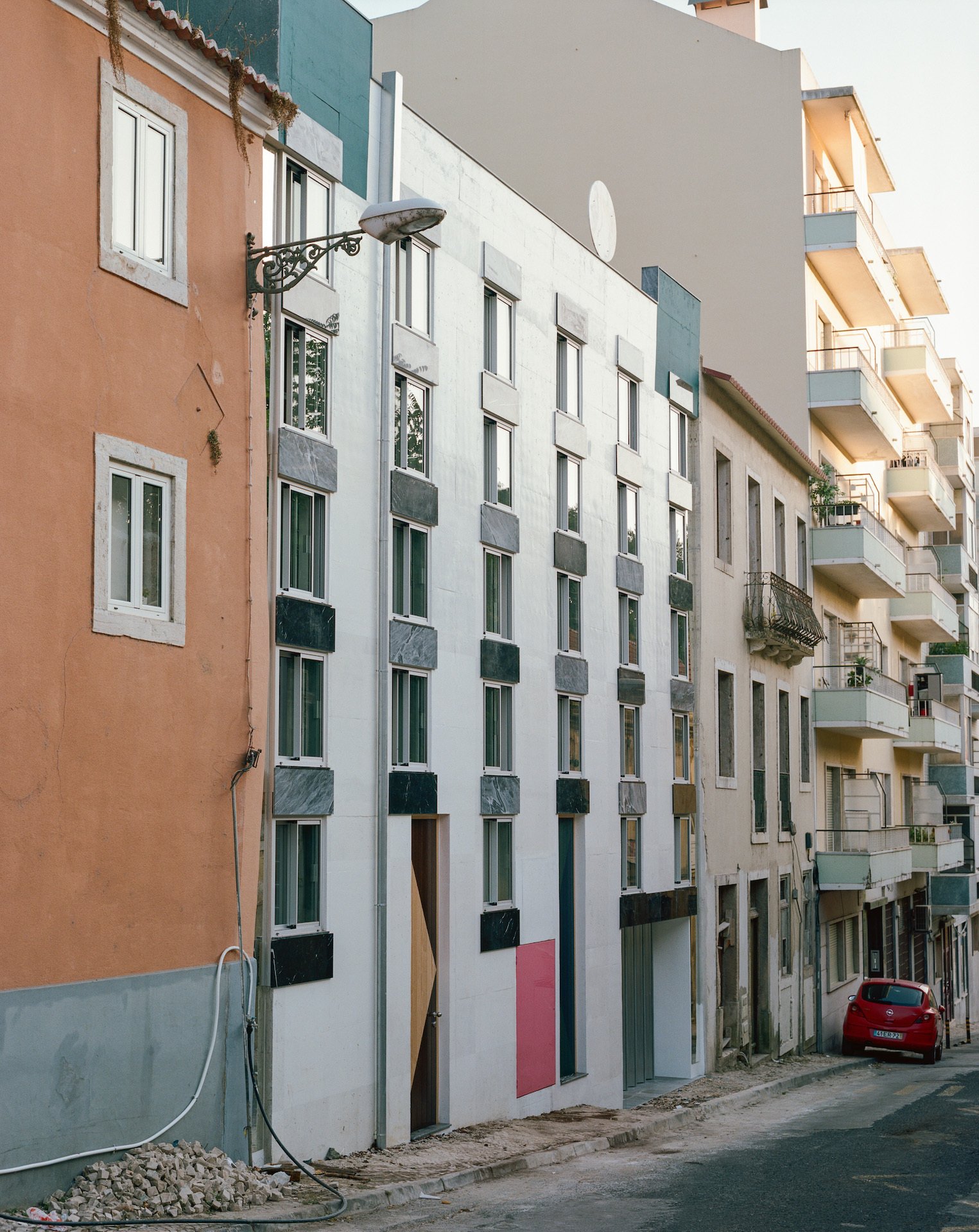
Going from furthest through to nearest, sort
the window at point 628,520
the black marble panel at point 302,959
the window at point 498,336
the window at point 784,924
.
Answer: the window at point 784,924, the window at point 628,520, the window at point 498,336, the black marble panel at point 302,959

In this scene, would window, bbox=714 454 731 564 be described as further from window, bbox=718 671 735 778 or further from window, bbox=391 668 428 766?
window, bbox=391 668 428 766

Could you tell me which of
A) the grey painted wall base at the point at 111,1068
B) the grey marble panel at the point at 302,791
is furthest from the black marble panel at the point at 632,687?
the grey painted wall base at the point at 111,1068

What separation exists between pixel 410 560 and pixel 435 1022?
5.06m

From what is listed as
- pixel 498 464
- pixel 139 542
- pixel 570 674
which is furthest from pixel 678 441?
pixel 139 542

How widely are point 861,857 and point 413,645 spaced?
1915 cm

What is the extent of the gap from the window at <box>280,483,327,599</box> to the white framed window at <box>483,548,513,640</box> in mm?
4023

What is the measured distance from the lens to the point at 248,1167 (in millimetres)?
12188

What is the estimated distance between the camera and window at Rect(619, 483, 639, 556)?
75.4 ft

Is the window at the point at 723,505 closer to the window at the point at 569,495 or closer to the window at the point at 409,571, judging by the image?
the window at the point at 569,495

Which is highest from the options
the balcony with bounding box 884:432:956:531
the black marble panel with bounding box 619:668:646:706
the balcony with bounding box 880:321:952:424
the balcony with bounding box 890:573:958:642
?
the balcony with bounding box 880:321:952:424

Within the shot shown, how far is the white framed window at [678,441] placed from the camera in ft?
83.1

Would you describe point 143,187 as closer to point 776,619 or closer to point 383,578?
point 383,578

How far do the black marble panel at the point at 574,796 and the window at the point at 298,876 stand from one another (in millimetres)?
6374

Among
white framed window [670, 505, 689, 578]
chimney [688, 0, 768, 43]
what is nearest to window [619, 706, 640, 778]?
white framed window [670, 505, 689, 578]
